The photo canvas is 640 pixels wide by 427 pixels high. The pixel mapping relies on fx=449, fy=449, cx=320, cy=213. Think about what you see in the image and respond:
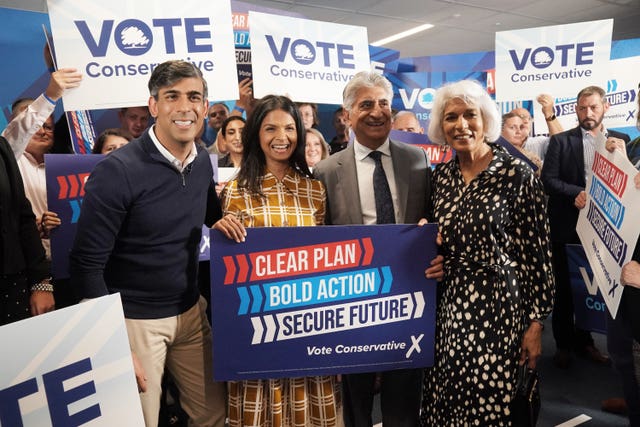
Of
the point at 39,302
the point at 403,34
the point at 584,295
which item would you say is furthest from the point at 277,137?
the point at 403,34

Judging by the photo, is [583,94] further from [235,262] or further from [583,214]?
[235,262]

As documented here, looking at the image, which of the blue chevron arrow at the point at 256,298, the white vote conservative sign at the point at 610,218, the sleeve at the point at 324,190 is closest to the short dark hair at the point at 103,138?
the sleeve at the point at 324,190

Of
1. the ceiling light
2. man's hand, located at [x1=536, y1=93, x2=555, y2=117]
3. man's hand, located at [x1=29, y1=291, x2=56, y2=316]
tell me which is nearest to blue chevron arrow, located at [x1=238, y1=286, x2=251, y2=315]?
man's hand, located at [x1=29, y1=291, x2=56, y2=316]

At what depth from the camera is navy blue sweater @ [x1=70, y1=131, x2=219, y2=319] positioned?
1.55 meters

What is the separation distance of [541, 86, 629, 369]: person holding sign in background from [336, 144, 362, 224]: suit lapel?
2199mm

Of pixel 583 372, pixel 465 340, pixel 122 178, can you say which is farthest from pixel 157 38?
pixel 583 372

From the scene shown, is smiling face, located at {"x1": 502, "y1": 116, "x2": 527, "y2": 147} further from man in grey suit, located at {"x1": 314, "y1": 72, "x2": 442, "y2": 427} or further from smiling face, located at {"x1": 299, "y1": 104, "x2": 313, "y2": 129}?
man in grey suit, located at {"x1": 314, "y1": 72, "x2": 442, "y2": 427}

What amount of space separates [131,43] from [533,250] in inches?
94.0

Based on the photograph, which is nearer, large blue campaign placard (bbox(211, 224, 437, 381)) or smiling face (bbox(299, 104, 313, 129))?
large blue campaign placard (bbox(211, 224, 437, 381))

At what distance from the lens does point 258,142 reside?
1.88m

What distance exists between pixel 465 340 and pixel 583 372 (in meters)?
2.28

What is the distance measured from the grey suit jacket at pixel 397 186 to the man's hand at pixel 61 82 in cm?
153

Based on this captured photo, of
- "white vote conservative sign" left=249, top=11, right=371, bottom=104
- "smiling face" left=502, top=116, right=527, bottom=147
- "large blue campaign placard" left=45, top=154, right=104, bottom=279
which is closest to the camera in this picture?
"large blue campaign placard" left=45, top=154, right=104, bottom=279

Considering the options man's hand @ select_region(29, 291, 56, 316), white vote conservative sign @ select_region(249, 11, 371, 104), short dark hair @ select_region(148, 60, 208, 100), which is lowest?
man's hand @ select_region(29, 291, 56, 316)
